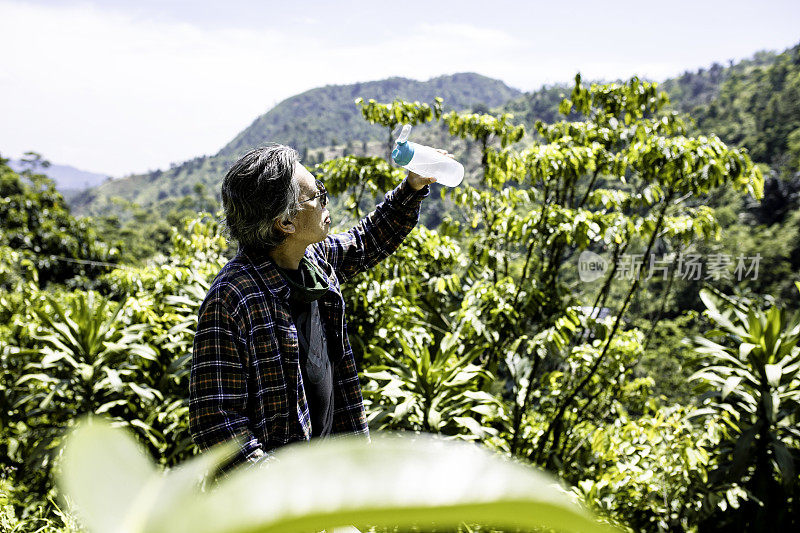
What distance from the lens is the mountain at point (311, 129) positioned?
10406 centimetres

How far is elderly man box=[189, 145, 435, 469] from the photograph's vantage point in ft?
3.80

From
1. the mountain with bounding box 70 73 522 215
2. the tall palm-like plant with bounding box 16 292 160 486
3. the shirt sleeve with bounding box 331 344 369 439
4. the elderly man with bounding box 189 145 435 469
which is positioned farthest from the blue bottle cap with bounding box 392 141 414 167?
the mountain with bounding box 70 73 522 215

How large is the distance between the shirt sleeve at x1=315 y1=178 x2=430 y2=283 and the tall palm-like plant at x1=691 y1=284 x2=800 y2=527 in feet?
6.39

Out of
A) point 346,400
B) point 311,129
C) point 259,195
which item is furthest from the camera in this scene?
point 311,129

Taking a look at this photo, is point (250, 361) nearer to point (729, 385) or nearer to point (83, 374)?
point (83, 374)

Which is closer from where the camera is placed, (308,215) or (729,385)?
(308,215)

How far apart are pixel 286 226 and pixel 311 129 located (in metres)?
125

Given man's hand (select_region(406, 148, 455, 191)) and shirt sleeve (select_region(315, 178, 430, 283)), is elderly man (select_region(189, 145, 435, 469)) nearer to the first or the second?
shirt sleeve (select_region(315, 178, 430, 283))

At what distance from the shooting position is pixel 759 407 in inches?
105

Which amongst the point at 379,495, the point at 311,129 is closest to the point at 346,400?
the point at 379,495

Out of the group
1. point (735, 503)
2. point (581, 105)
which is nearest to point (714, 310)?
point (735, 503)

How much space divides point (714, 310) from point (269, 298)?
112 inches

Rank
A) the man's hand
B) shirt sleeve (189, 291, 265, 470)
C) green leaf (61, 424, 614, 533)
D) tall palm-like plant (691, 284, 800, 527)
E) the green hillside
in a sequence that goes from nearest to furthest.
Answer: green leaf (61, 424, 614, 533)
shirt sleeve (189, 291, 265, 470)
the man's hand
tall palm-like plant (691, 284, 800, 527)
the green hillside

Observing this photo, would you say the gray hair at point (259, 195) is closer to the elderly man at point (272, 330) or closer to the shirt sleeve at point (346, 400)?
the elderly man at point (272, 330)
